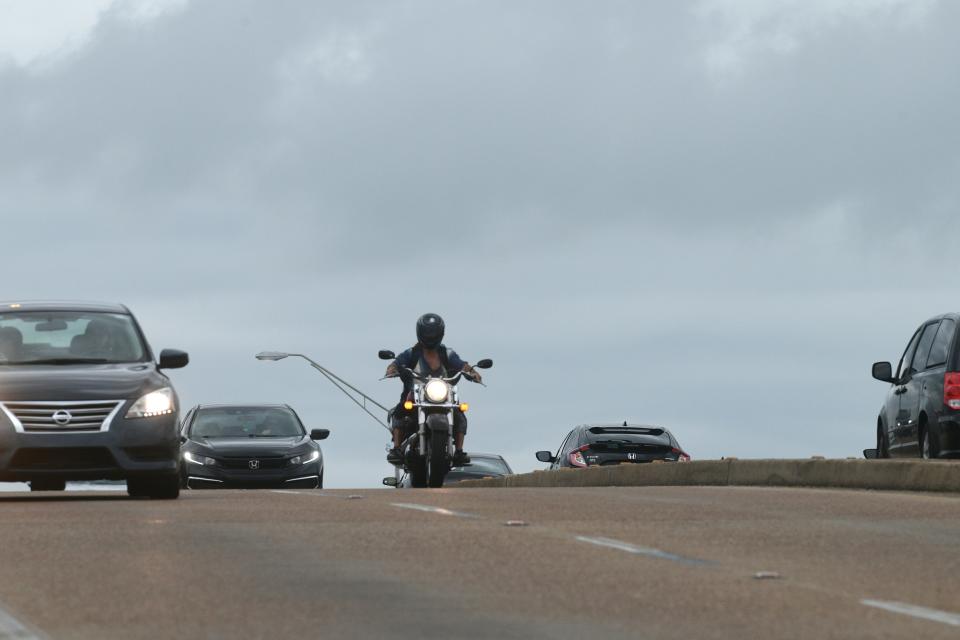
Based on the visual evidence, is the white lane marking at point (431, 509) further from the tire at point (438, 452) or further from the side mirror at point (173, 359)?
the tire at point (438, 452)

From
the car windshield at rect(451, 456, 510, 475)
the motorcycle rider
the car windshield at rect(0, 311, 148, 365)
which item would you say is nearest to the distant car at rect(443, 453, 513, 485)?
the car windshield at rect(451, 456, 510, 475)

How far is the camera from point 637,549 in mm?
11703

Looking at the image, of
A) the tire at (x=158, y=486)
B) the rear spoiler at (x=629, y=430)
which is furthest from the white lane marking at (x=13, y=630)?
the rear spoiler at (x=629, y=430)

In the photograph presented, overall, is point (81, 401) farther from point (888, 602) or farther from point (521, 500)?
point (888, 602)

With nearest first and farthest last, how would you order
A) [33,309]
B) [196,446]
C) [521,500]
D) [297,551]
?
[297,551] < [521,500] < [33,309] < [196,446]

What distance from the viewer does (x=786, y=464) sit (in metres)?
24.7

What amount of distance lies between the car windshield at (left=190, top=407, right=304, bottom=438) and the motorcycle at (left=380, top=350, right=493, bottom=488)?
6911 mm

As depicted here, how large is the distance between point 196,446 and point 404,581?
19179mm

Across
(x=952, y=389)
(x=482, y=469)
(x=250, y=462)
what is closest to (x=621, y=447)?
(x=250, y=462)

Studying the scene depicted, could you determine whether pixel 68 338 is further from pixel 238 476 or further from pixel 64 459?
pixel 238 476

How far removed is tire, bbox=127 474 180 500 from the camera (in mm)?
18266

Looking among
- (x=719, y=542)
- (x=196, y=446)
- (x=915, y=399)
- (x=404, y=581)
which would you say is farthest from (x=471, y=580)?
(x=196, y=446)

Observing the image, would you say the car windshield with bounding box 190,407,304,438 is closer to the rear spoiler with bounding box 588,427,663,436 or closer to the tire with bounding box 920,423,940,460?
the rear spoiler with bounding box 588,427,663,436

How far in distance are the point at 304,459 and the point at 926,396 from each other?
32.1 ft
